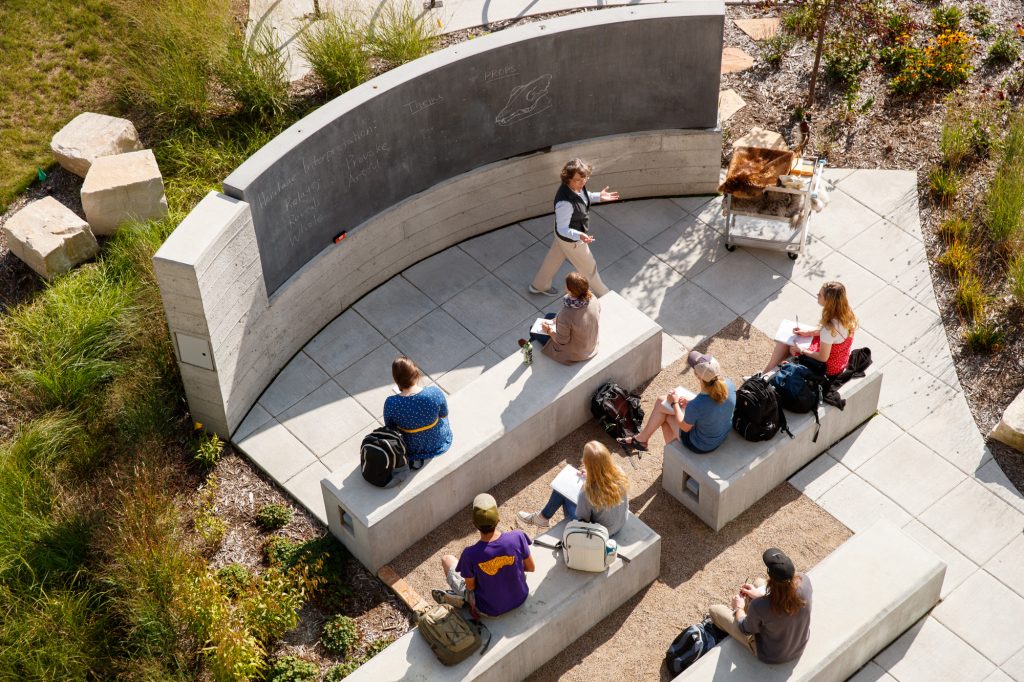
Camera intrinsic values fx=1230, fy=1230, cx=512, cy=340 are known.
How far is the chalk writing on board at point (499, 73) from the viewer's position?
1277 cm

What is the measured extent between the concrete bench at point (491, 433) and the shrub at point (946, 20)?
22.1ft

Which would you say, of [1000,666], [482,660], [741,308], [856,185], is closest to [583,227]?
[741,308]

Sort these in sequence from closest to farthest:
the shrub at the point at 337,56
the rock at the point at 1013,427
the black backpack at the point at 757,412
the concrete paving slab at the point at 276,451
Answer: the black backpack at the point at 757,412
the rock at the point at 1013,427
the concrete paving slab at the point at 276,451
the shrub at the point at 337,56

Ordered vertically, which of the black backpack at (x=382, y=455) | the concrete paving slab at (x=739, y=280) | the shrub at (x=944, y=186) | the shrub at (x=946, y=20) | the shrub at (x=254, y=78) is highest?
the shrub at (x=254, y=78)

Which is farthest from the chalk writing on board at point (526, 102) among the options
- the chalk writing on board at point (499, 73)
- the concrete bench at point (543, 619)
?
the concrete bench at point (543, 619)

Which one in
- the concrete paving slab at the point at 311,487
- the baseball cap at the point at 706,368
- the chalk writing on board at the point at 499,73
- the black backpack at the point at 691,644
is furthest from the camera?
the chalk writing on board at the point at 499,73

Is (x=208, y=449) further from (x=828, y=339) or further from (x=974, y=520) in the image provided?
(x=974, y=520)

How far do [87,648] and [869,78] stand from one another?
11.2 meters

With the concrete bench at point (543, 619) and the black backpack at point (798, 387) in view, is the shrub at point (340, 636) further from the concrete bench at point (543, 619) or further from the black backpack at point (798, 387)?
the black backpack at point (798, 387)

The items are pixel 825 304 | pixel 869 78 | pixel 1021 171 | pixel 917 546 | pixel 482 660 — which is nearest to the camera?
pixel 482 660

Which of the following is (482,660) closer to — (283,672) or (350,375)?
(283,672)

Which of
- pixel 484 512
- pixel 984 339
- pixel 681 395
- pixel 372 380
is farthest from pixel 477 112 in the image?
pixel 984 339

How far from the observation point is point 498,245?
45.1 ft

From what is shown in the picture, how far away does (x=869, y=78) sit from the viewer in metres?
15.4
